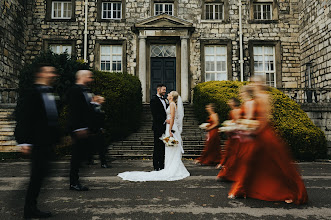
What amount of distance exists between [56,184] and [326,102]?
12.4m

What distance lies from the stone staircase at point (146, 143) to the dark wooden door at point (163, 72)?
4.05 m

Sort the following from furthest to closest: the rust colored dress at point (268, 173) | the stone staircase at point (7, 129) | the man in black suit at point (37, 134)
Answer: the stone staircase at point (7, 129) → the rust colored dress at point (268, 173) → the man in black suit at point (37, 134)

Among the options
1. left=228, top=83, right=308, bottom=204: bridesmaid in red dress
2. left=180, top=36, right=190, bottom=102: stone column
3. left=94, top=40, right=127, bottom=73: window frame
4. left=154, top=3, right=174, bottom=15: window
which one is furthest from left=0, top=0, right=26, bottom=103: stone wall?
left=228, top=83, right=308, bottom=204: bridesmaid in red dress

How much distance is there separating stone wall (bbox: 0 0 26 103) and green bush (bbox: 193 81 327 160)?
9862mm

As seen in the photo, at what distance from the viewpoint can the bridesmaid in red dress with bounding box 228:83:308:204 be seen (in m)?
4.24

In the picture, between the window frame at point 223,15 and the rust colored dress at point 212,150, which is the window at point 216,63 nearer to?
the window frame at point 223,15

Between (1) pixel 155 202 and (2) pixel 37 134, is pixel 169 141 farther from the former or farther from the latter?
(2) pixel 37 134

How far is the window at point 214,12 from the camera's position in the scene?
17594 millimetres

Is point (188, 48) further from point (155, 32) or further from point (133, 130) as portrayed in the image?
point (133, 130)

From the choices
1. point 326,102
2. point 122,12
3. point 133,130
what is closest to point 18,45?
point 122,12

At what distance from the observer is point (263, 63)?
1750cm

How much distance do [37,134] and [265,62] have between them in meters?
16.3

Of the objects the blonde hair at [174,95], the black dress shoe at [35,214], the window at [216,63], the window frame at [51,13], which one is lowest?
the black dress shoe at [35,214]

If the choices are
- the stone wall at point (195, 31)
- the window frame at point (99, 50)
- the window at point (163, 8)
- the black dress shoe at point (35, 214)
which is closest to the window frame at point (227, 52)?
the stone wall at point (195, 31)
